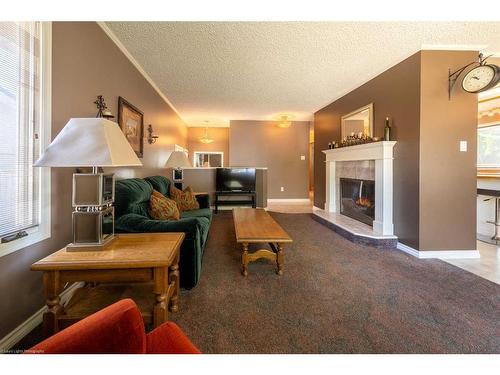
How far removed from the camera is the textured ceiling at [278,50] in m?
2.33

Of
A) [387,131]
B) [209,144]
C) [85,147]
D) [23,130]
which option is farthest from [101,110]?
[209,144]

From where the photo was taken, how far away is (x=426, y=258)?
2664mm

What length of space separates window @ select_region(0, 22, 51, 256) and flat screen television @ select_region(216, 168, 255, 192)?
4.21 meters

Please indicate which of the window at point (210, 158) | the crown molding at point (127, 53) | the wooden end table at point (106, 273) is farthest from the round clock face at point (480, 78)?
the window at point (210, 158)

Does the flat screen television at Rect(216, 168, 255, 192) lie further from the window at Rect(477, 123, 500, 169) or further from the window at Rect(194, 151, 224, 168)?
the window at Rect(477, 123, 500, 169)

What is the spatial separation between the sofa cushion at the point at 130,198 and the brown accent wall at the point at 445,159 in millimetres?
3281

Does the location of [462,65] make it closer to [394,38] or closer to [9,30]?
[394,38]

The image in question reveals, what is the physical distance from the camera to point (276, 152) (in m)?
7.00

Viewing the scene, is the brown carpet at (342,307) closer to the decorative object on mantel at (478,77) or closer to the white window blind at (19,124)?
the white window blind at (19,124)

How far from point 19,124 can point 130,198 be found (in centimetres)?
99

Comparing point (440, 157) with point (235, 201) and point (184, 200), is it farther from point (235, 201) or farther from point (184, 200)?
point (235, 201)
